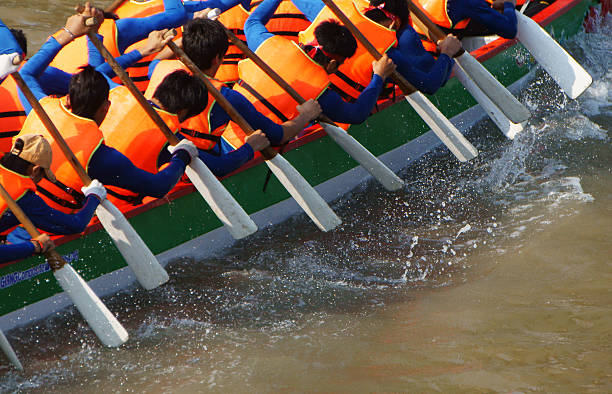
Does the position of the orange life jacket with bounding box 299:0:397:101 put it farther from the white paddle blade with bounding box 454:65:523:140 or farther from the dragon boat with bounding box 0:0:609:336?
the white paddle blade with bounding box 454:65:523:140

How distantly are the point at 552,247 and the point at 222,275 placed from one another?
6.10 feet

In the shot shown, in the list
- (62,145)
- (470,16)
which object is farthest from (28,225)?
(470,16)

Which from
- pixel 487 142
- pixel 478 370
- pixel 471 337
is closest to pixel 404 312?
pixel 471 337

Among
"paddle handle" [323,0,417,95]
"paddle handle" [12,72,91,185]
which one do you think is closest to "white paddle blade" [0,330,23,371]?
"paddle handle" [12,72,91,185]

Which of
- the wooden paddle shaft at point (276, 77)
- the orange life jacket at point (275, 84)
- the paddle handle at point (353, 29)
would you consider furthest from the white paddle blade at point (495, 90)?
the wooden paddle shaft at point (276, 77)

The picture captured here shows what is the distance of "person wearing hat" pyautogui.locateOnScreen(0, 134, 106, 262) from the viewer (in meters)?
3.27

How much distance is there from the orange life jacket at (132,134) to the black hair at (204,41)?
17.8 inches

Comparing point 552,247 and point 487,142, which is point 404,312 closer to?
point 552,247

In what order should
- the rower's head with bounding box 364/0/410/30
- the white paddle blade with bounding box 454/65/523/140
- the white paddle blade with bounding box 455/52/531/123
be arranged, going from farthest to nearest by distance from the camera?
the white paddle blade with bounding box 454/65/523/140 → the white paddle blade with bounding box 455/52/531/123 → the rower's head with bounding box 364/0/410/30

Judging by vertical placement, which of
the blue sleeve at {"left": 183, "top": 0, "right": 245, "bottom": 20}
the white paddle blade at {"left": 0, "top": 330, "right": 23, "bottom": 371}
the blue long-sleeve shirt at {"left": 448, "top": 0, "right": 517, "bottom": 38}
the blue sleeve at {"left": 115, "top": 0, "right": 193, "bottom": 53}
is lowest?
the white paddle blade at {"left": 0, "top": 330, "right": 23, "bottom": 371}

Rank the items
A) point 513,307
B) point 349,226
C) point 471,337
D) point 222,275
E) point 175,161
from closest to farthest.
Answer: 1. point 471,337
2. point 513,307
3. point 175,161
4. point 222,275
5. point 349,226

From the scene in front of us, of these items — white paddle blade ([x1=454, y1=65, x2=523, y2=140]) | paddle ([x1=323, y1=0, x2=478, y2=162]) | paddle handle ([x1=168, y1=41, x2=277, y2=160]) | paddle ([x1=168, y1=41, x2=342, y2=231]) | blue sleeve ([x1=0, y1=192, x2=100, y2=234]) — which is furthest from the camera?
white paddle blade ([x1=454, y1=65, x2=523, y2=140])

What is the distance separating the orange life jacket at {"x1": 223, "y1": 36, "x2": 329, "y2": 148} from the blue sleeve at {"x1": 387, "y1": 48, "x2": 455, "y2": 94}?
27.1 inches

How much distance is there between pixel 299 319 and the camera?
3756 millimetres
